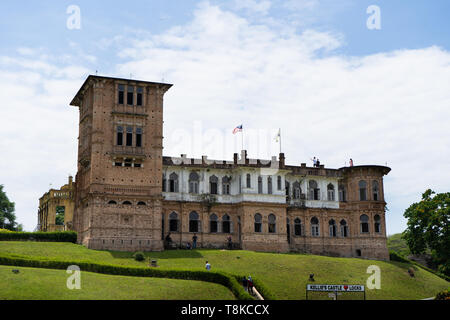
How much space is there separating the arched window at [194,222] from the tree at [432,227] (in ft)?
87.0

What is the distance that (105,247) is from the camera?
6178cm

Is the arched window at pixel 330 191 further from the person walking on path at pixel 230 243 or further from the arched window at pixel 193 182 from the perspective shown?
the arched window at pixel 193 182

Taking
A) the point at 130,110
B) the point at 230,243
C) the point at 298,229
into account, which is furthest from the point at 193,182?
the point at 298,229

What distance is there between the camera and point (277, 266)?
59281 millimetres

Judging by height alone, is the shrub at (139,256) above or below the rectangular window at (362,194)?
below

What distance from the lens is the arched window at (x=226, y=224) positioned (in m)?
72.9

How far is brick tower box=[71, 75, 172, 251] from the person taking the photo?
206 ft

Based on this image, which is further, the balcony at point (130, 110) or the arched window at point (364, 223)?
the arched window at point (364, 223)

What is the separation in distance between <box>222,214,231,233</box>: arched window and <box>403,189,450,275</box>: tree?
22.6 m

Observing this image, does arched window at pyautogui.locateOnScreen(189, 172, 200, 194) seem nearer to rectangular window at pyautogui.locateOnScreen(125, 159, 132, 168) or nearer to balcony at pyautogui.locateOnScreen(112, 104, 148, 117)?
rectangular window at pyautogui.locateOnScreen(125, 159, 132, 168)

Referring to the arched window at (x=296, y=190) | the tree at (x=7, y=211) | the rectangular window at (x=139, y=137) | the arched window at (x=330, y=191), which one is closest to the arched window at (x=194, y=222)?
the rectangular window at (x=139, y=137)

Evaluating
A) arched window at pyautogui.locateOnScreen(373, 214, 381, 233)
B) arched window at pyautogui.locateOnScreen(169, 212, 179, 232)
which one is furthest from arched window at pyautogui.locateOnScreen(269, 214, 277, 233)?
arched window at pyautogui.locateOnScreen(373, 214, 381, 233)

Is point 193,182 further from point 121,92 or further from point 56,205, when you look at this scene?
point 56,205

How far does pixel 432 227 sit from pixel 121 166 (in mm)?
37901
